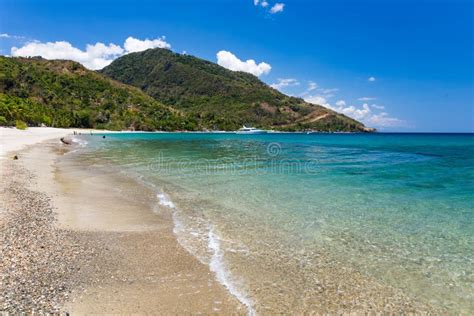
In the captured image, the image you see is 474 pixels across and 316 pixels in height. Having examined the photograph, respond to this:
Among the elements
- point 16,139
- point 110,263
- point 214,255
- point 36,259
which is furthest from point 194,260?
point 16,139

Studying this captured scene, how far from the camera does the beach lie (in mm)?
5957

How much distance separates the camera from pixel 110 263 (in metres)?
7.47

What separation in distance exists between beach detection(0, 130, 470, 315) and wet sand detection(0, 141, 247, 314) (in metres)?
0.02

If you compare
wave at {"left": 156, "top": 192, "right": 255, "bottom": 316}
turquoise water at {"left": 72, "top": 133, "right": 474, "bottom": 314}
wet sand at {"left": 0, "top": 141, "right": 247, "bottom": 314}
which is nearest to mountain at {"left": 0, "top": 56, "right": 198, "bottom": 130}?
turquoise water at {"left": 72, "top": 133, "right": 474, "bottom": 314}

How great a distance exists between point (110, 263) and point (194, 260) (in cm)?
192

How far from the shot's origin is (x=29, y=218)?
10219mm

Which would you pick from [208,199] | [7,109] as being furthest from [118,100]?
[208,199]

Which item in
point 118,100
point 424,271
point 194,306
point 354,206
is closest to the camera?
point 194,306

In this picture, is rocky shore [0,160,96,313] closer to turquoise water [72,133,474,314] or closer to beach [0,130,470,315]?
beach [0,130,470,315]

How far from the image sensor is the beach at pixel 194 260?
596 cm

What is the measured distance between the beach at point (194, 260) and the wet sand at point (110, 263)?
0.08 feet

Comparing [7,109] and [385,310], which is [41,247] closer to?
[385,310]

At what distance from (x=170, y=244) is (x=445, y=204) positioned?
12.7 m

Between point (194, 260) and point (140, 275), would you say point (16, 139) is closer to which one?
point (194, 260)
